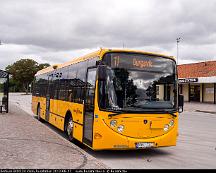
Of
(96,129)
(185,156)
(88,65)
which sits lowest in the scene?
(185,156)

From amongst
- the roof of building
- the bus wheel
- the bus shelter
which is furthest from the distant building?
the bus wheel

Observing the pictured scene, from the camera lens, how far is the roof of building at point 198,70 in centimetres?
4794

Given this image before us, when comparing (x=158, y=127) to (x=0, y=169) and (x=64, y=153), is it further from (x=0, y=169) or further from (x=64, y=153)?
(x=0, y=169)

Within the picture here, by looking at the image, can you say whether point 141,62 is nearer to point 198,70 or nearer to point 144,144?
point 144,144

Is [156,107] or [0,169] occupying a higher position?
[156,107]

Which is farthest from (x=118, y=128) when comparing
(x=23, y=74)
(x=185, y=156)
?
(x=23, y=74)

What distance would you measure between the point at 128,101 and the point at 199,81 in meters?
38.6

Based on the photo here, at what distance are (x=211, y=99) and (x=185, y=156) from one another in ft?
129

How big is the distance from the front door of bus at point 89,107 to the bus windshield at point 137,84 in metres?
0.55

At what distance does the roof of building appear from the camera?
157 feet

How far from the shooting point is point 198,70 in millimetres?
50938

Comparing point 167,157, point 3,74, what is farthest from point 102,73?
point 3,74

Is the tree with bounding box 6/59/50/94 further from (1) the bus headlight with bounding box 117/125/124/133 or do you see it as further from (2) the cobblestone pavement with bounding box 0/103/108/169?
(1) the bus headlight with bounding box 117/125/124/133

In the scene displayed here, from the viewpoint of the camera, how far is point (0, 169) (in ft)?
24.1
